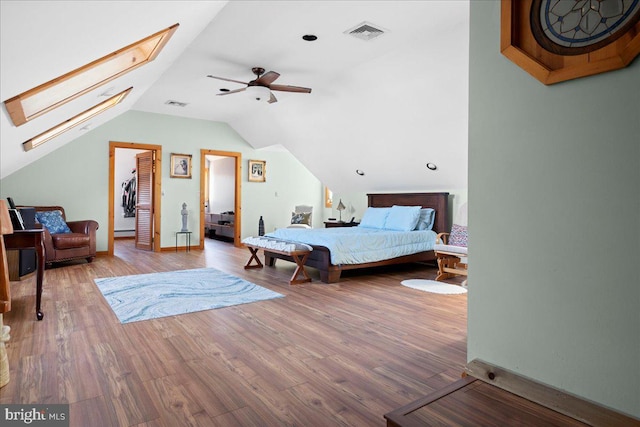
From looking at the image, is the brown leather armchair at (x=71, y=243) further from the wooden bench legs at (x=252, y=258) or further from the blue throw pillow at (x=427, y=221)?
the blue throw pillow at (x=427, y=221)

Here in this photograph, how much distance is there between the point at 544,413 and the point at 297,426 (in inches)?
39.6

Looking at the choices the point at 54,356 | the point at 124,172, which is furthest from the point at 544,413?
the point at 124,172

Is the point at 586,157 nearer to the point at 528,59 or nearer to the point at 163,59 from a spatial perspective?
the point at 528,59

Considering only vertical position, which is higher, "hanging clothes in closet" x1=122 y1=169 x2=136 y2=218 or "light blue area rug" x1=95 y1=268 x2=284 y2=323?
"hanging clothes in closet" x1=122 y1=169 x2=136 y2=218

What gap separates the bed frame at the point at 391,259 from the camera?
16.1ft

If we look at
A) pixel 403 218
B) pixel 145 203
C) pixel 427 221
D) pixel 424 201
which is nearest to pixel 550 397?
pixel 403 218

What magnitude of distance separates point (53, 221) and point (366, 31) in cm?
546

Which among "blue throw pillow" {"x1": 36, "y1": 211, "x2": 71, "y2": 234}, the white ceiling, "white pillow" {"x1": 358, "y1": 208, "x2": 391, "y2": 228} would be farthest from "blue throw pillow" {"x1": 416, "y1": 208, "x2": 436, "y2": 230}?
"blue throw pillow" {"x1": 36, "y1": 211, "x2": 71, "y2": 234}

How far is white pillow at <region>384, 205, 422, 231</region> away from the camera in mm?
6098

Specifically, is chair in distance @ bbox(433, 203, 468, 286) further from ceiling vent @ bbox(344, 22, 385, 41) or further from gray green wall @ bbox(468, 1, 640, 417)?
gray green wall @ bbox(468, 1, 640, 417)

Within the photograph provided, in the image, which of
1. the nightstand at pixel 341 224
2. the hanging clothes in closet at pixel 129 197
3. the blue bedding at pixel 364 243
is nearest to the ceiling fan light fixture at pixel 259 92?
the blue bedding at pixel 364 243

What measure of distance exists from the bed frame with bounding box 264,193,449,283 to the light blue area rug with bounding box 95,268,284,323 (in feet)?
2.81

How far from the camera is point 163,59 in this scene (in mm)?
4324

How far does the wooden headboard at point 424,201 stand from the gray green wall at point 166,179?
2.88m
